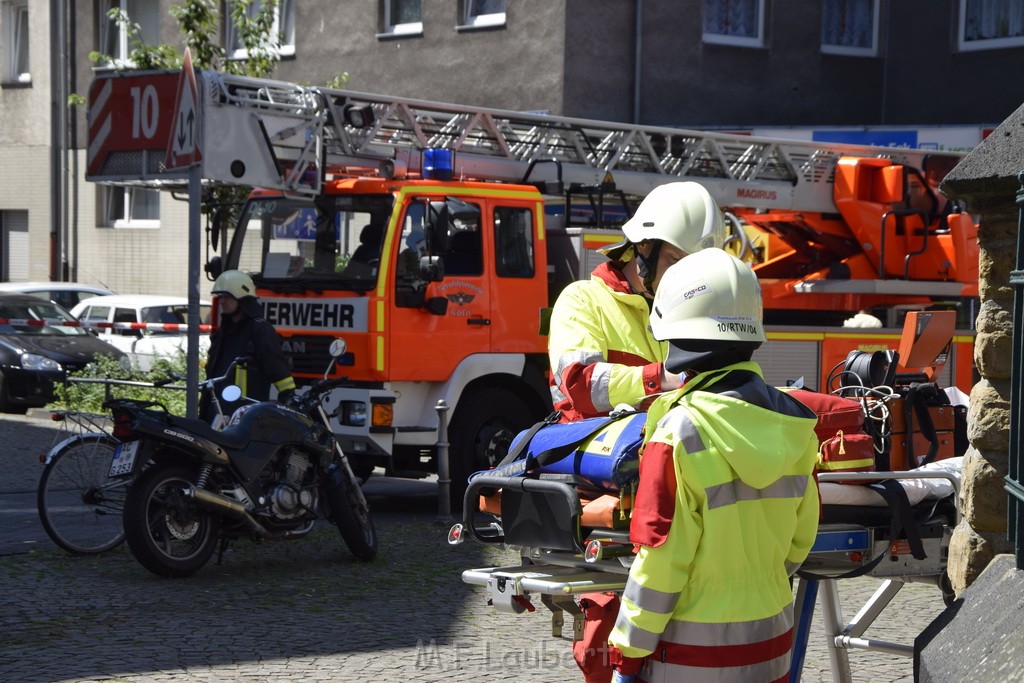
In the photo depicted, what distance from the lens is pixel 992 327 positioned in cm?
472

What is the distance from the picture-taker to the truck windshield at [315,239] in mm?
10516

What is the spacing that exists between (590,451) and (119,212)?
83.8 ft

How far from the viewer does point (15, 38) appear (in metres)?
29.5

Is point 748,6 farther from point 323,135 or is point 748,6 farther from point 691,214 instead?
point 691,214

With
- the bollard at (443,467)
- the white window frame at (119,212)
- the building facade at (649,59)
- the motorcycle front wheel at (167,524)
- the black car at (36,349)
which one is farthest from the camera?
the white window frame at (119,212)

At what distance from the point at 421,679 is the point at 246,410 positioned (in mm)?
2835


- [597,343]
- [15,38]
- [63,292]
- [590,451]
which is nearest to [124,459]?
[597,343]

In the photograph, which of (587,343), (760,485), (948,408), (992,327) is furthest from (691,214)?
(948,408)

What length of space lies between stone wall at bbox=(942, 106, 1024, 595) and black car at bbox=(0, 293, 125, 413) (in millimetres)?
14158

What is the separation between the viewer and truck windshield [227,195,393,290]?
1052cm

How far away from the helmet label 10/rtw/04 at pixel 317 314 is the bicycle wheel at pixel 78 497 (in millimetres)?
2183

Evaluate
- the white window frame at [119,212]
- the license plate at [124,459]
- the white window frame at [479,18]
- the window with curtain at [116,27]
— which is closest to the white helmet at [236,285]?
the license plate at [124,459]

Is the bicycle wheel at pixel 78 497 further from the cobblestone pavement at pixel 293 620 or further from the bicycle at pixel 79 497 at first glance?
the cobblestone pavement at pixel 293 620

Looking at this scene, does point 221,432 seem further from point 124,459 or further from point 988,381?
A: point 988,381
